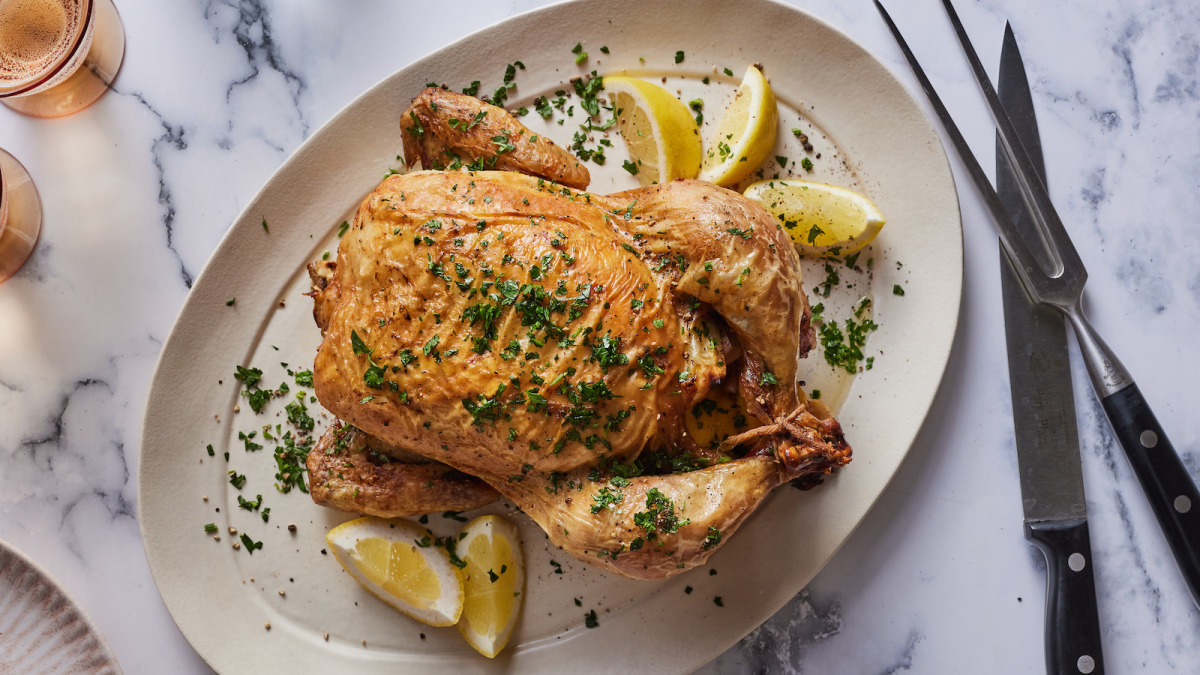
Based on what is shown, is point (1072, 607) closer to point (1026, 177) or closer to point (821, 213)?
point (1026, 177)

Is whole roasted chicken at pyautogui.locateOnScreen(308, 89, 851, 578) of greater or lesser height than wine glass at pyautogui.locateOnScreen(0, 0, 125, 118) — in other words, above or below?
below

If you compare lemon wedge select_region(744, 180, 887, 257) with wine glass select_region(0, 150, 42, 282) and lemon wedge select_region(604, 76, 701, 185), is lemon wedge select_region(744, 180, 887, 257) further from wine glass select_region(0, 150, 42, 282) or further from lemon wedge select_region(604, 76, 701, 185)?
wine glass select_region(0, 150, 42, 282)

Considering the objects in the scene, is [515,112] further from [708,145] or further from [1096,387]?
[1096,387]

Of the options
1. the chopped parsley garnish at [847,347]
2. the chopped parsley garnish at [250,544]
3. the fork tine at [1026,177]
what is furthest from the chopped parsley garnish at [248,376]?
the fork tine at [1026,177]

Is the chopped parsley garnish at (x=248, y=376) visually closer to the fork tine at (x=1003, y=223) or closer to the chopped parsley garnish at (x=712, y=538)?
the chopped parsley garnish at (x=712, y=538)

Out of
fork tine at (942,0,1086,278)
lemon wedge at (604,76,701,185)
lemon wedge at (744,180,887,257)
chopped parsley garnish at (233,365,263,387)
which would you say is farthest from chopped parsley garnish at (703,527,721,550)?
chopped parsley garnish at (233,365,263,387)

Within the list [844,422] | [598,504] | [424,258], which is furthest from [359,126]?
[844,422]
